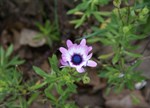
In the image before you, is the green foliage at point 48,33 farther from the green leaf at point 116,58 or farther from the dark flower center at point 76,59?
the dark flower center at point 76,59

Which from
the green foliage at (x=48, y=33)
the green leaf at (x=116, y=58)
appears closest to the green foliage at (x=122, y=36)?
the green leaf at (x=116, y=58)

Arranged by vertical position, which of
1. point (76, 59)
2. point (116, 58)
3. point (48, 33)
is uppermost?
point (48, 33)

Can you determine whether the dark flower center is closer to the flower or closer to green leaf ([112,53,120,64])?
the flower

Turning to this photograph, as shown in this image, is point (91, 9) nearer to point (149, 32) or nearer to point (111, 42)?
point (111, 42)

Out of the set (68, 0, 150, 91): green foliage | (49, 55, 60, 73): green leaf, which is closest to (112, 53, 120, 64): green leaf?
(68, 0, 150, 91): green foliage

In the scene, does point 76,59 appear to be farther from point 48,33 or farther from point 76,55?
point 48,33

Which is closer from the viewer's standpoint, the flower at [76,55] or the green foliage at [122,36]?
the flower at [76,55]

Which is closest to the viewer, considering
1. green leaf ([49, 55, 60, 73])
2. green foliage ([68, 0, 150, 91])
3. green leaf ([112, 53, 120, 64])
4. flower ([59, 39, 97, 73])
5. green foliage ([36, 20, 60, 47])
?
flower ([59, 39, 97, 73])

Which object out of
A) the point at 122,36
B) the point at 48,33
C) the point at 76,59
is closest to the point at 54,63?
the point at 76,59
